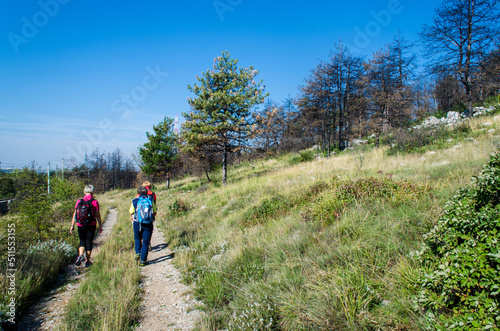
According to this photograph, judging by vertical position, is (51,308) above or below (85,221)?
below

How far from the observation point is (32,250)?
5.69 meters

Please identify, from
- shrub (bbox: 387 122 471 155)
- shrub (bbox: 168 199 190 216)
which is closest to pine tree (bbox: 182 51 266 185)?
shrub (bbox: 168 199 190 216)

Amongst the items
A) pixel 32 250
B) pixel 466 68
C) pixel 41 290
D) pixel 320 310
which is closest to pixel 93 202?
pixel 32 250

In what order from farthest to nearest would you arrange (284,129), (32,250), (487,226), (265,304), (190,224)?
(284,129)
(190,224)
(32,250)
(265,304)
(487,226)

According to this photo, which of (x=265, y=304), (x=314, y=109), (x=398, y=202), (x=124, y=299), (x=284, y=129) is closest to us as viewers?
(x=265, y=304)

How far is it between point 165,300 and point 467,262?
4590mm

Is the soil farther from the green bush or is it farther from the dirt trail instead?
the green bush

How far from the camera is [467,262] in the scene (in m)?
1.92

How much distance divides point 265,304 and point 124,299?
2.44m

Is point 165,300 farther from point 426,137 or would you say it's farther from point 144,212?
point 426,137

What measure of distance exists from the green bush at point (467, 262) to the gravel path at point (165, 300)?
3.22m

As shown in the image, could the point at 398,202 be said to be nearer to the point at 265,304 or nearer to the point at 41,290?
the point at 265,304

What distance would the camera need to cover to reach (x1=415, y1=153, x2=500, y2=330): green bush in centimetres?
173

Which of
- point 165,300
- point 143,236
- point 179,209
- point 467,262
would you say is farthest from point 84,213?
point 467,262
